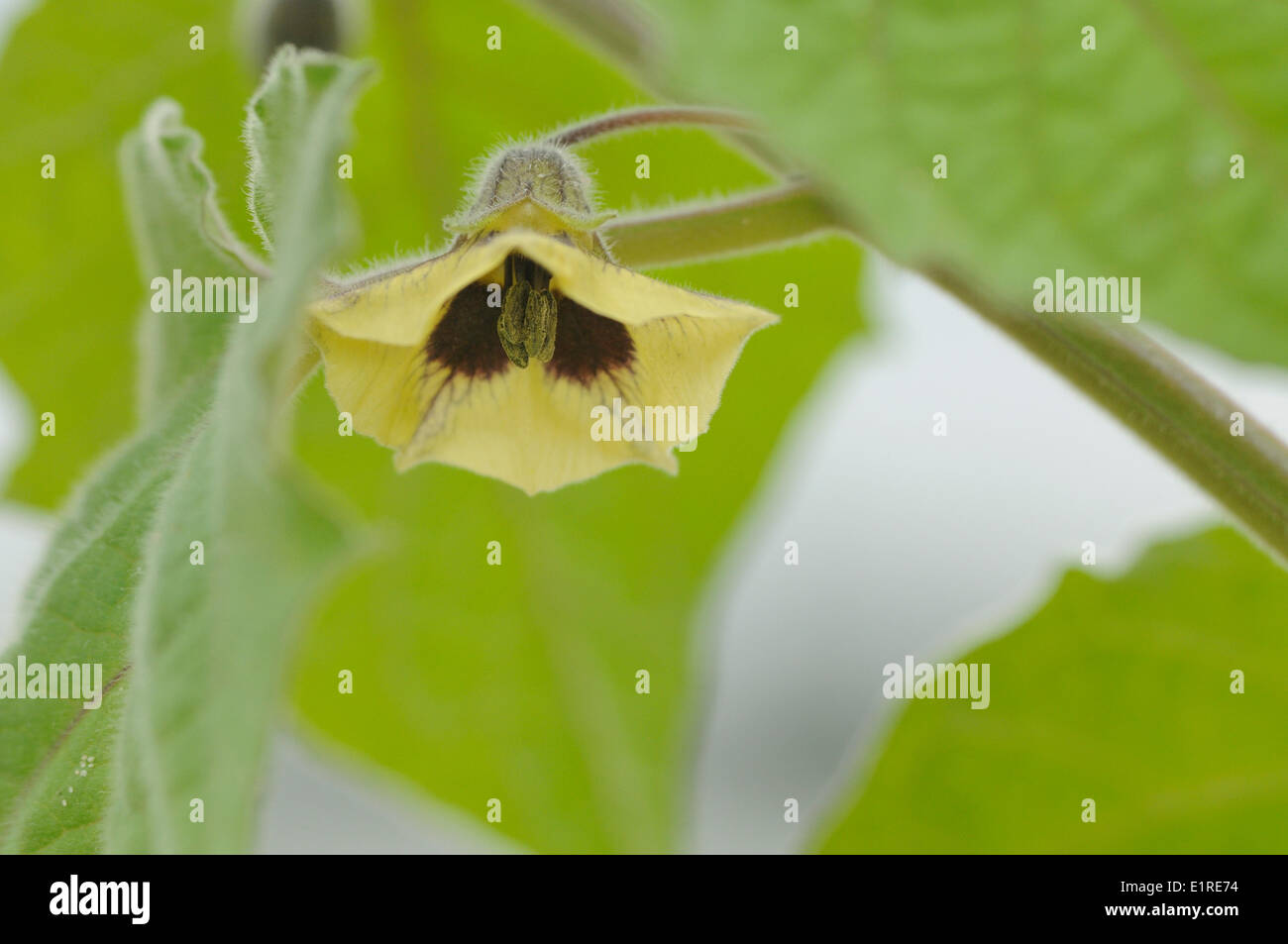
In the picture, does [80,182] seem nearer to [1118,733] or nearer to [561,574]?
[561,574]

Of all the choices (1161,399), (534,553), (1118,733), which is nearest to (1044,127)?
(1161,399)

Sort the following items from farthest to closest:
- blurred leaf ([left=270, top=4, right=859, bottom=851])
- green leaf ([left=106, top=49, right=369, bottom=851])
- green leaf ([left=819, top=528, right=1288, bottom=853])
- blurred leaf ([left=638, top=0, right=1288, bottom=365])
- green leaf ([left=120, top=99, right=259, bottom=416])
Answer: blurred leaf ([left=270, top=4, right=859, bottom=851]), green leaf ([left=819, top=528, right=1288, bottom=853]), green leaf ([left=120, top=99, right=259, bottom=416]), blurred leaf ([left=638, top=0, right=1288, bottom=365]), green leaf ([left=106, top=49, right=369, bottom=851])

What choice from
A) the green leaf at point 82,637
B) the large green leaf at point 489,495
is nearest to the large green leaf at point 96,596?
the green leaf at point 82,637

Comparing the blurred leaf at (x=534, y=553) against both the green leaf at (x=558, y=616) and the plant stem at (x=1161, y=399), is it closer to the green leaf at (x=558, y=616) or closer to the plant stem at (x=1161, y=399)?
the green leaf at (x=558, y=616)

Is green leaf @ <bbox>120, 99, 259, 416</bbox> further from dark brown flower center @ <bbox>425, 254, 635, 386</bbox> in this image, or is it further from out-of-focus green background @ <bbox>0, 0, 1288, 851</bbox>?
out-of-focus green background @ <bbox>0, 0, 1288, 851</bbox>

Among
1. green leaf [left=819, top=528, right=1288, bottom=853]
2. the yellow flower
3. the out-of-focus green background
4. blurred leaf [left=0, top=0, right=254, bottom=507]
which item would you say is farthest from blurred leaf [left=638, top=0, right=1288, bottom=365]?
blurred leaf [left=0, top=0, right=254, bottom=507]
